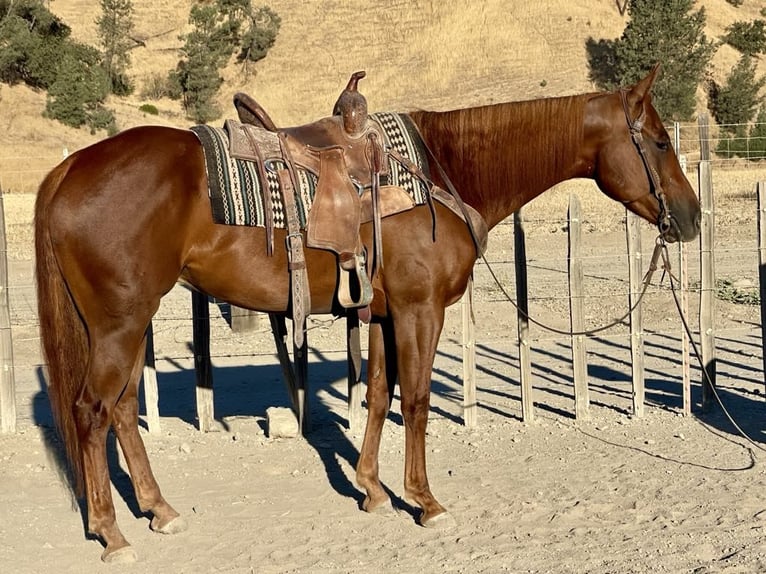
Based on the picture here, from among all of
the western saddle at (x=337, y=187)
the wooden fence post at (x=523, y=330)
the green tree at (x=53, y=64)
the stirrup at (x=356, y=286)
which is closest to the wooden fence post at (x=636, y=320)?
the wooden fence post at (x=523, y=330)

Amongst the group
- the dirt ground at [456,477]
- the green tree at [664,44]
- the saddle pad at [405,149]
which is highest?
the green tree at [664,44]

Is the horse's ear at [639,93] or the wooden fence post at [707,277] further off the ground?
the horse's ear at [639,93]

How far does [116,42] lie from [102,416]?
142ft

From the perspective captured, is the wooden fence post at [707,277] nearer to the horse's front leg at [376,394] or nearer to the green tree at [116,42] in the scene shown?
the horse's front leg at [376,394]

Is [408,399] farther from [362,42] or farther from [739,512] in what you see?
[362,42]

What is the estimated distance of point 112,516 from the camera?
4.88m

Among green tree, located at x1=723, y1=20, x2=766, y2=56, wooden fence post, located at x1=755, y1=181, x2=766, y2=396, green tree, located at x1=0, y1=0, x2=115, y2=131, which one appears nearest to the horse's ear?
wooden fence post, located at x1=755, y1=181, x2=766, y2=396

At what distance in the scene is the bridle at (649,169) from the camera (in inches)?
207

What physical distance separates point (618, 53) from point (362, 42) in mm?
13219

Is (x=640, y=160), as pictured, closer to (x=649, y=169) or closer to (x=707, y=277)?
(x=649, y=169)

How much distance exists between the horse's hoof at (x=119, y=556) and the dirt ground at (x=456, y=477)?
0.16 ft

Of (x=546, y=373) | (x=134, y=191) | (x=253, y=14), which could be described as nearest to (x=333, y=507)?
(x=134, y=191)

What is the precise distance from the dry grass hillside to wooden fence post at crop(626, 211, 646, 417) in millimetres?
29618

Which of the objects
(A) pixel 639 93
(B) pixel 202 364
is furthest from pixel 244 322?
(A) pixel 639 93
